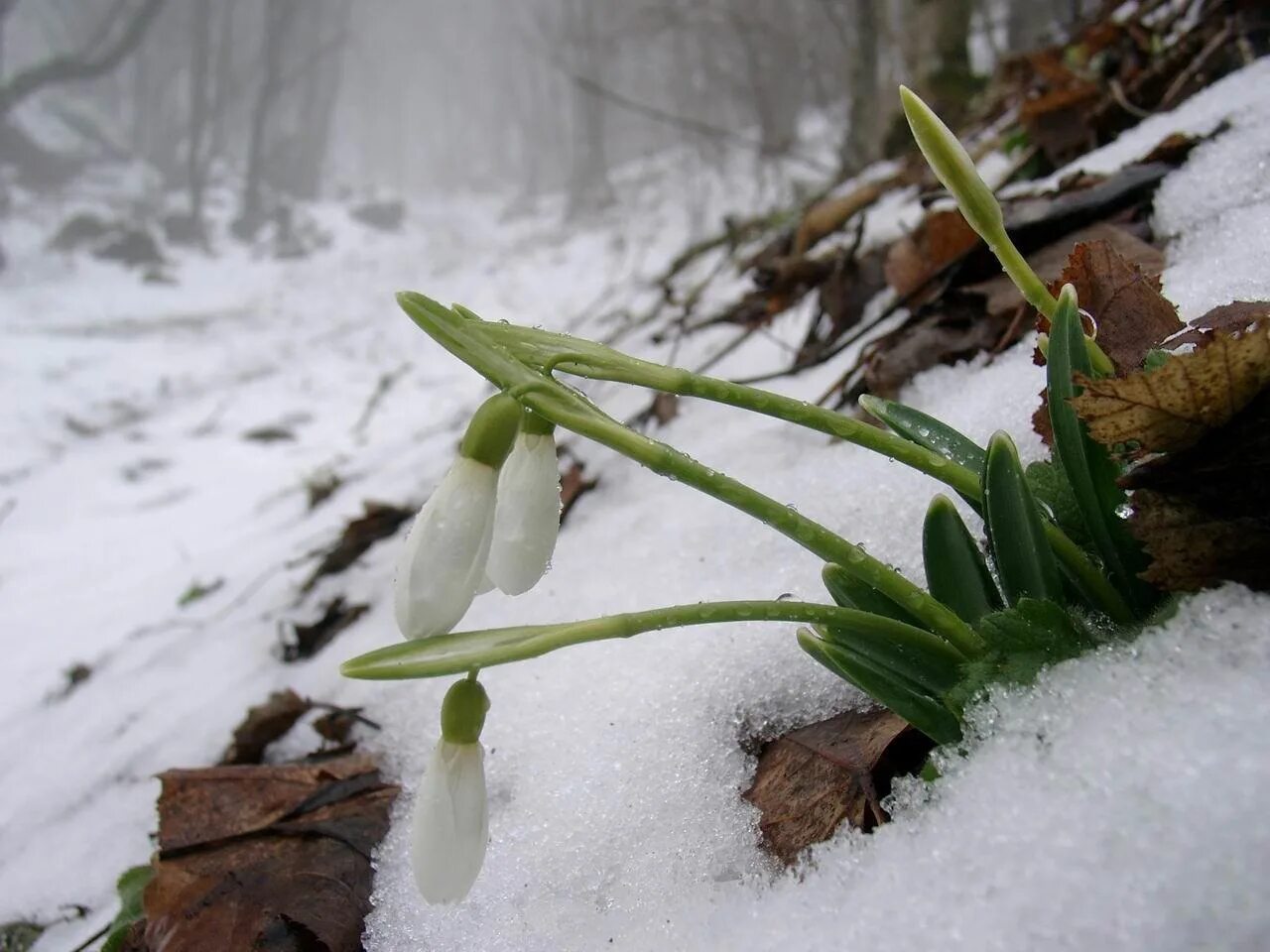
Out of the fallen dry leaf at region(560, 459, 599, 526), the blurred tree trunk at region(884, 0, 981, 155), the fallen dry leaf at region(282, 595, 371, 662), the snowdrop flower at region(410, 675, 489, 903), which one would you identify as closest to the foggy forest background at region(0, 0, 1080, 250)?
the blurred tree trunk at region(884, 0, 981, 155)

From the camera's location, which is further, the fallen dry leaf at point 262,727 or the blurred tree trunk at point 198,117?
the blurred tree trunk at point 198,117

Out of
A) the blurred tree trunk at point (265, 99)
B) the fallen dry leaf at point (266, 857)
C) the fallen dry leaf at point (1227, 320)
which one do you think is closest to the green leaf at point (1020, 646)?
the fallen dry leaf at point (1227, 320)

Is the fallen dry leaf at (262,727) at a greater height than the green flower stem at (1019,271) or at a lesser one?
lesser

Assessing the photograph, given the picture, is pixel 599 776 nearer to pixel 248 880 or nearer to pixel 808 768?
pixel 808 768

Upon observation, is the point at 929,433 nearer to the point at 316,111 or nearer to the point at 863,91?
the point at 863,91

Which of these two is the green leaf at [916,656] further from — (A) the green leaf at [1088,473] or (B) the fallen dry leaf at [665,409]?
(B) the fallen dry leaf at [665,409]

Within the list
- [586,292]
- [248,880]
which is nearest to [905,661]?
[248,880]

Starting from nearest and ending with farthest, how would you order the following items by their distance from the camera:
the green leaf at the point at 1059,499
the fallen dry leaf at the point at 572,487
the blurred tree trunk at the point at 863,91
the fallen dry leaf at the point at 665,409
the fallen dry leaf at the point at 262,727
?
the green leaf at the point at 1059,499 < the fallen dry leaf at the point at 262,727 < the fallen dry leaf at the point at 572,487 < the fallen dry leaf at the point at 665,409 < the blurred tree trunk at the point at 863,91

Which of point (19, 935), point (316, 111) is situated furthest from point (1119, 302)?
point (316, 111)
